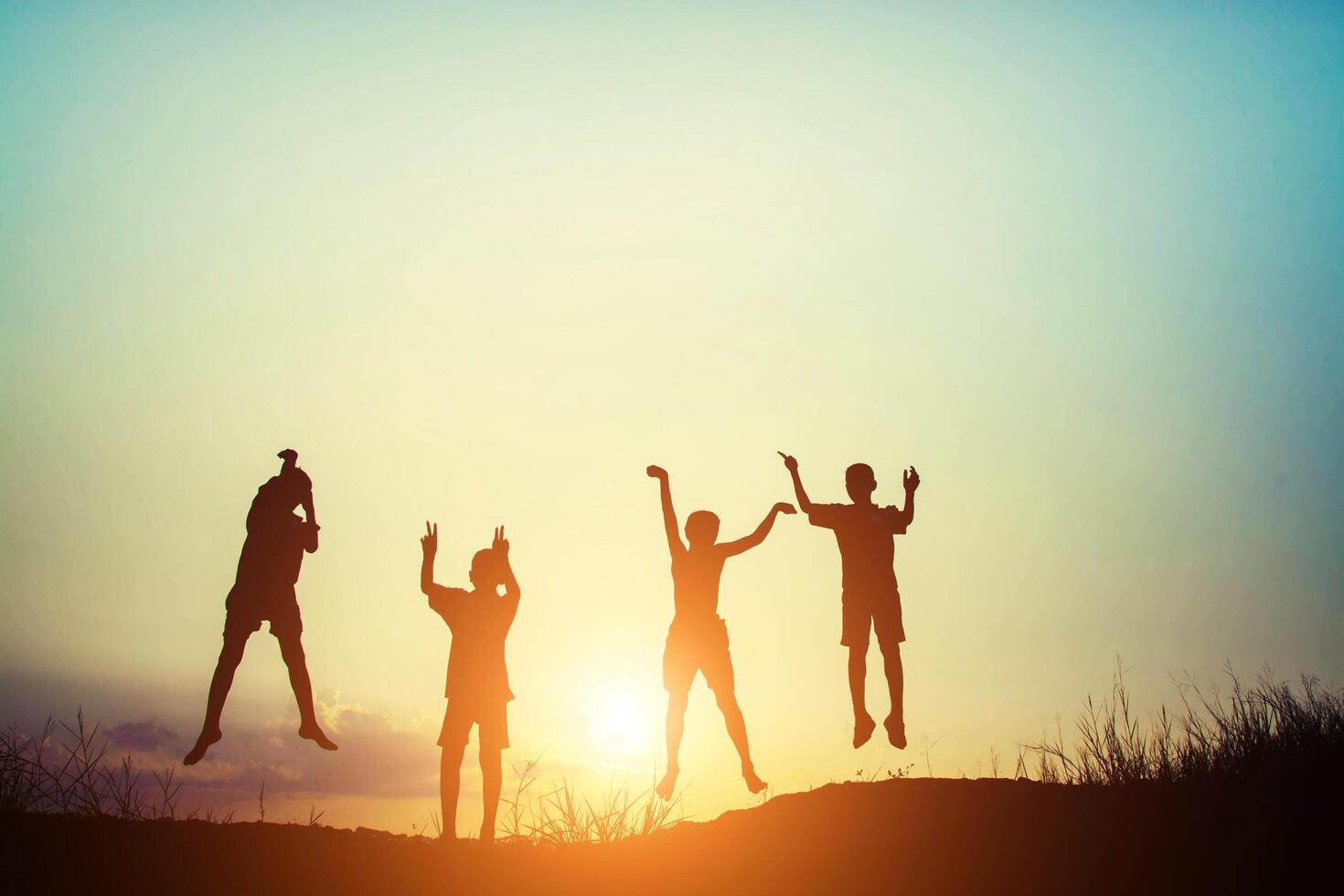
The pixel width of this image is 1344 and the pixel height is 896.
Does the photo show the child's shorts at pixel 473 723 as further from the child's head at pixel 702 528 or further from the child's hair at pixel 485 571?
the child's head at pixel 702 528

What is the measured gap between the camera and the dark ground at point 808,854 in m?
9.30

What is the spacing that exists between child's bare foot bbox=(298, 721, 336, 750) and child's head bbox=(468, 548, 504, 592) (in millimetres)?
2735

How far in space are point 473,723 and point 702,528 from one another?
3020 millimetres

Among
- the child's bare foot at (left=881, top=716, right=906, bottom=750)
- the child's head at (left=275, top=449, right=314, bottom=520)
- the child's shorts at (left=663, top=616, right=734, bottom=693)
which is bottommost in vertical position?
the child's bare foot at (left=881, top=716, right=906, bottom=750)

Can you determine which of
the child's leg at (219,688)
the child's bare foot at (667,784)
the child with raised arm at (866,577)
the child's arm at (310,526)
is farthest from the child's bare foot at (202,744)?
the child with raised arm at (866,577)

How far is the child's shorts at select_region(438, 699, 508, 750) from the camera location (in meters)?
11.0

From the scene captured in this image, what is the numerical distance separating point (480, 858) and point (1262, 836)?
6759mm

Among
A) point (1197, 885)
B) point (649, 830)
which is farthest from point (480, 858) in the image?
Answer: point (1197, 885)

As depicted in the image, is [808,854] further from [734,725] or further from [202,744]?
[202,744]

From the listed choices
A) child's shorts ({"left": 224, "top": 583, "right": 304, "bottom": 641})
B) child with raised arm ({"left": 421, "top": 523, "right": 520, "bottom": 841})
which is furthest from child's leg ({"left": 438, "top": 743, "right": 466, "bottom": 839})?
child's shorts ({"left": 224, "top": 583, "right": 304, "bottom": 641})

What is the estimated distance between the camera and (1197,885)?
9320mm

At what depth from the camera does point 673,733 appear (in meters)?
11.9

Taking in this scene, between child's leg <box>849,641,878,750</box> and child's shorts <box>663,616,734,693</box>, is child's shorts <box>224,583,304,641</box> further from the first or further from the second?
child's leg <box>849,641,878,750</box>

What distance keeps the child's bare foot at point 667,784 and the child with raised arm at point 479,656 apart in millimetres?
1580
